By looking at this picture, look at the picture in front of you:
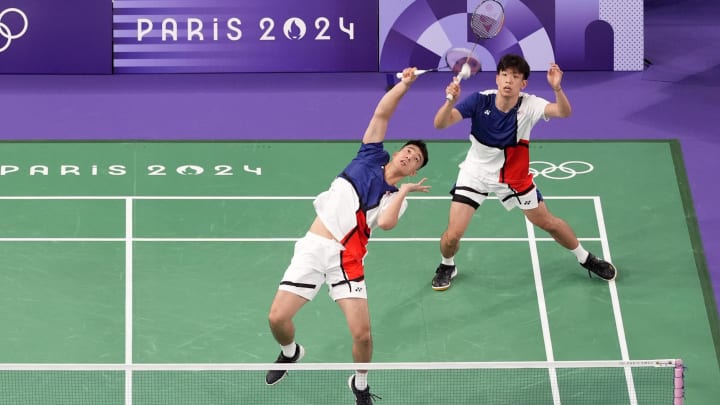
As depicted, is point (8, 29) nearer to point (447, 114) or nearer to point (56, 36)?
point (56, 36)

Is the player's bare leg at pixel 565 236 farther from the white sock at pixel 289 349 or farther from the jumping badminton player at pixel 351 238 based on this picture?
the white sock at pixel 289 349

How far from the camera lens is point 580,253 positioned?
543 inches

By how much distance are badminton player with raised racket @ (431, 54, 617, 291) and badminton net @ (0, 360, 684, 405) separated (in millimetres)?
1399

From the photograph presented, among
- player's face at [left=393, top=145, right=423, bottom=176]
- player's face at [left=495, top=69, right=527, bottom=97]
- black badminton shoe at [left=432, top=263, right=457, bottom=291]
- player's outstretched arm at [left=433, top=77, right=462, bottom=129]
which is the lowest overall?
black badminton shoe at [left=432, top=263, right=457, bottom=291]

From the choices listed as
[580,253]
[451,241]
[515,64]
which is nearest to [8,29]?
[451,241]

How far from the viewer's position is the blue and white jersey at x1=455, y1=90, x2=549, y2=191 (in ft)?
42.8

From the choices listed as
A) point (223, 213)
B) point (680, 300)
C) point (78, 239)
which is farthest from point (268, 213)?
point (680, 300)

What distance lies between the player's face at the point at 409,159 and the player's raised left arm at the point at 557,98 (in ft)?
4.94

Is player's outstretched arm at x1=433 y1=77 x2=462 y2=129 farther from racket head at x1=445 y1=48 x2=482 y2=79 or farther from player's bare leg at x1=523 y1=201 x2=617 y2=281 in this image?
racket head at x1=445 y1=48 x2=482 y2=79

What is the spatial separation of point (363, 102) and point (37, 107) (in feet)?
11.6

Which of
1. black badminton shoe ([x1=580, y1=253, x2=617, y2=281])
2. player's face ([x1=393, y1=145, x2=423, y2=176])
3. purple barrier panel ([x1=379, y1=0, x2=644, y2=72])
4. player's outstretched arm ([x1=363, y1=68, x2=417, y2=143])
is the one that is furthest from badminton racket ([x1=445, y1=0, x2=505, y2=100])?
player's face ([x1=393, y1=145, x2=423, y2=176])

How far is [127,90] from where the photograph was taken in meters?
17.3

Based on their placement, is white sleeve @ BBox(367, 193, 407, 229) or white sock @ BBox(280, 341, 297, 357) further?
white sock @ BBox(280, 341, 297, 357)

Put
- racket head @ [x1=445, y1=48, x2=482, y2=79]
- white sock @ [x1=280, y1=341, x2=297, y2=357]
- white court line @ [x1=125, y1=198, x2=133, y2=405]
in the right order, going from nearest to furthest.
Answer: white sock @ [x1=280, y1=341, x2=297, y2=357]
white court line @ [x1=125, y1=198, x2=133, y2=405]
racket head @ [x1=445, y1=48, x2=482, y2=79]
